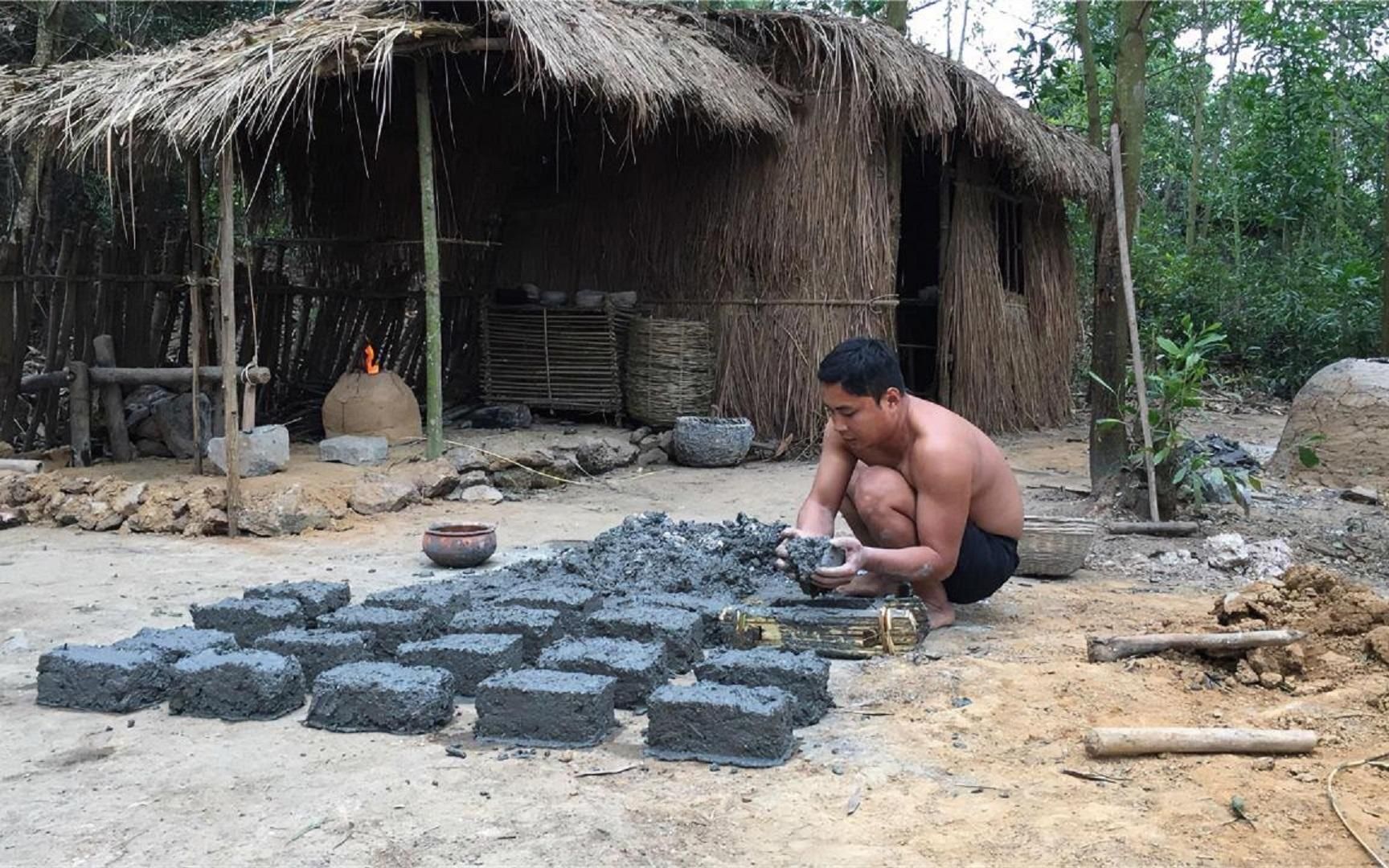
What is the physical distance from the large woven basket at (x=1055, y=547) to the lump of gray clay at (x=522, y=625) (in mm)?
2173

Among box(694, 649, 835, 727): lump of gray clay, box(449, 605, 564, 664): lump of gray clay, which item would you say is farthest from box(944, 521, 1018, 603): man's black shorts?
box(449, 605, 564, 664): lump of gray clay

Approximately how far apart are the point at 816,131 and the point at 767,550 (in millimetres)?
5108

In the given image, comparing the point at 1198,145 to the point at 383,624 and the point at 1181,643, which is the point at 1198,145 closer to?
the point at 1181,643

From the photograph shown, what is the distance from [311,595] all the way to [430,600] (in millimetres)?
426

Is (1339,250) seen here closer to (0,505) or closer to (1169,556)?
(1169,556)

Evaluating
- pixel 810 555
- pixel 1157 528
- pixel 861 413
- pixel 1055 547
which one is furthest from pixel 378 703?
pixel 1157 528

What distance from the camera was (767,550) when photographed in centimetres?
487

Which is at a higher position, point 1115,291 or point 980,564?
point 1115,291

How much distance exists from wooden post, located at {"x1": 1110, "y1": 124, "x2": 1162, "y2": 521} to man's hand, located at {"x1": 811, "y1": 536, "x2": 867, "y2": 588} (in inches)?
113

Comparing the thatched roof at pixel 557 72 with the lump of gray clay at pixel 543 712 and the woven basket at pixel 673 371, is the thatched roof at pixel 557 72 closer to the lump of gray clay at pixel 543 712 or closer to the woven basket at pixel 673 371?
the woven basket at pixel 673 371

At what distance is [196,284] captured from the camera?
6750 millimetres

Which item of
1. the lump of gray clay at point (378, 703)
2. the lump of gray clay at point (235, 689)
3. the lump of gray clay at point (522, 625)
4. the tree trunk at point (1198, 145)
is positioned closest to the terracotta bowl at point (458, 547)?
the lump of gray clay at point (522, 625)

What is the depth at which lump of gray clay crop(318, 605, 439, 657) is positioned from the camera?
376 centimetres

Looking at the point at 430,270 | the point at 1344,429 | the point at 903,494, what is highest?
the point at 430,270
